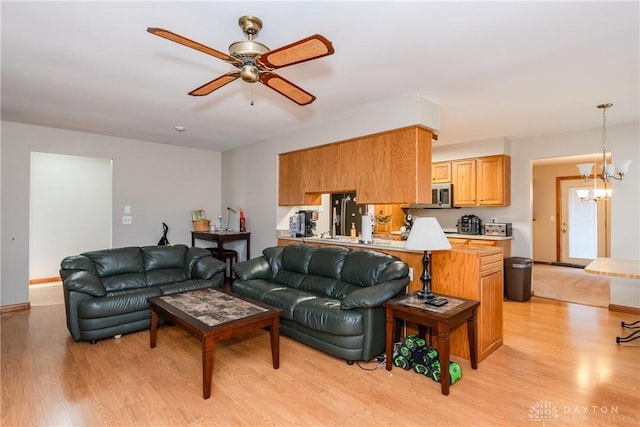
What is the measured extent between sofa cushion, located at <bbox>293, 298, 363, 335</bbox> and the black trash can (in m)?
3.29

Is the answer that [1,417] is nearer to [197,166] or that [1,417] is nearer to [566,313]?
[197,166]

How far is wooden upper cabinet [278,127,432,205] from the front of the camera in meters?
3.56

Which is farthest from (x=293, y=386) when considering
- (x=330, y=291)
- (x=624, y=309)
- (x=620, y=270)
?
(x=624, y=309)

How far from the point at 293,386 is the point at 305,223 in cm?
273

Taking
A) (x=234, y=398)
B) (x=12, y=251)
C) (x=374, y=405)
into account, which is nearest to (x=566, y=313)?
(x=374, y=405)

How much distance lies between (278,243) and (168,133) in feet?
7.78

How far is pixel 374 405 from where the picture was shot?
7.51 feet

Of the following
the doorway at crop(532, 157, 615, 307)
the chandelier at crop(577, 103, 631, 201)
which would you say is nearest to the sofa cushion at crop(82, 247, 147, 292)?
the chandelier at crop(577, 103, 631, 201)

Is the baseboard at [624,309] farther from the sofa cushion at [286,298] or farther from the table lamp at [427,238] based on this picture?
the sofa cushion at [286,298]

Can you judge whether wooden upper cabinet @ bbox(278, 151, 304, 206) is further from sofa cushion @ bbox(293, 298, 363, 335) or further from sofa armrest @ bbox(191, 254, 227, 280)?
sofa cushion @ bbox(293, 298, 363, 335)

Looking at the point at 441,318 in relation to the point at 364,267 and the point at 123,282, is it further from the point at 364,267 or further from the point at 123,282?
the point at 123,282

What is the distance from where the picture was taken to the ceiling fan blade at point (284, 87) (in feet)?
7.45

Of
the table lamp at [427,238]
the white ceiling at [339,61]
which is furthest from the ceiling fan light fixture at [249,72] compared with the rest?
the table lamp at [427,238]

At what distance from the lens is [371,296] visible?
281 cm
